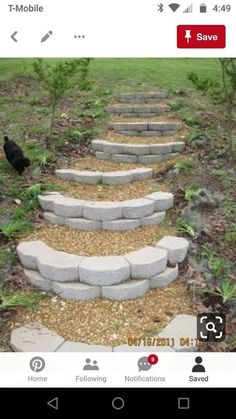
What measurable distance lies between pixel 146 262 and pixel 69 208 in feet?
3.07

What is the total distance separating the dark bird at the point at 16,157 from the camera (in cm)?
407

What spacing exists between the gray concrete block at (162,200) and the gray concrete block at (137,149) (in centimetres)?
98

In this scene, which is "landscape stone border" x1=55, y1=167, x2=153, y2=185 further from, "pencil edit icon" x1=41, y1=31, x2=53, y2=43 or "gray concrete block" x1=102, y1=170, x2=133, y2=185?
"pencil edit icon" x1=41, y1=31, x2=53, y2=43

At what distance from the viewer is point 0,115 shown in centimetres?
510

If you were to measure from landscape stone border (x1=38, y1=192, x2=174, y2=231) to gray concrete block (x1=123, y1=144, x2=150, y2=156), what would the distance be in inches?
41.7

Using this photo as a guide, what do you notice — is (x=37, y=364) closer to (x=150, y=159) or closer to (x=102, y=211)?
(x=102, y=211)

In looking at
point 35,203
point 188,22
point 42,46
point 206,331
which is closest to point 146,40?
point 188,22

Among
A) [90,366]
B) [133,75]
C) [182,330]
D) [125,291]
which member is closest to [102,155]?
[125,291]

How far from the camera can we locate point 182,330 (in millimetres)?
2355

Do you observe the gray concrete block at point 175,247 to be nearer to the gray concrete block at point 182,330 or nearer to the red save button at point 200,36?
the gray concrete block at point 182,330

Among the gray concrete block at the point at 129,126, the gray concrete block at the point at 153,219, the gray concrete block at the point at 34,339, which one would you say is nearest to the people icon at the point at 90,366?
the gray concrete block at the point at 34,339

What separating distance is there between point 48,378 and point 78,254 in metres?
1.41

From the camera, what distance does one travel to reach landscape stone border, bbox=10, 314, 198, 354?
83.4 inches
